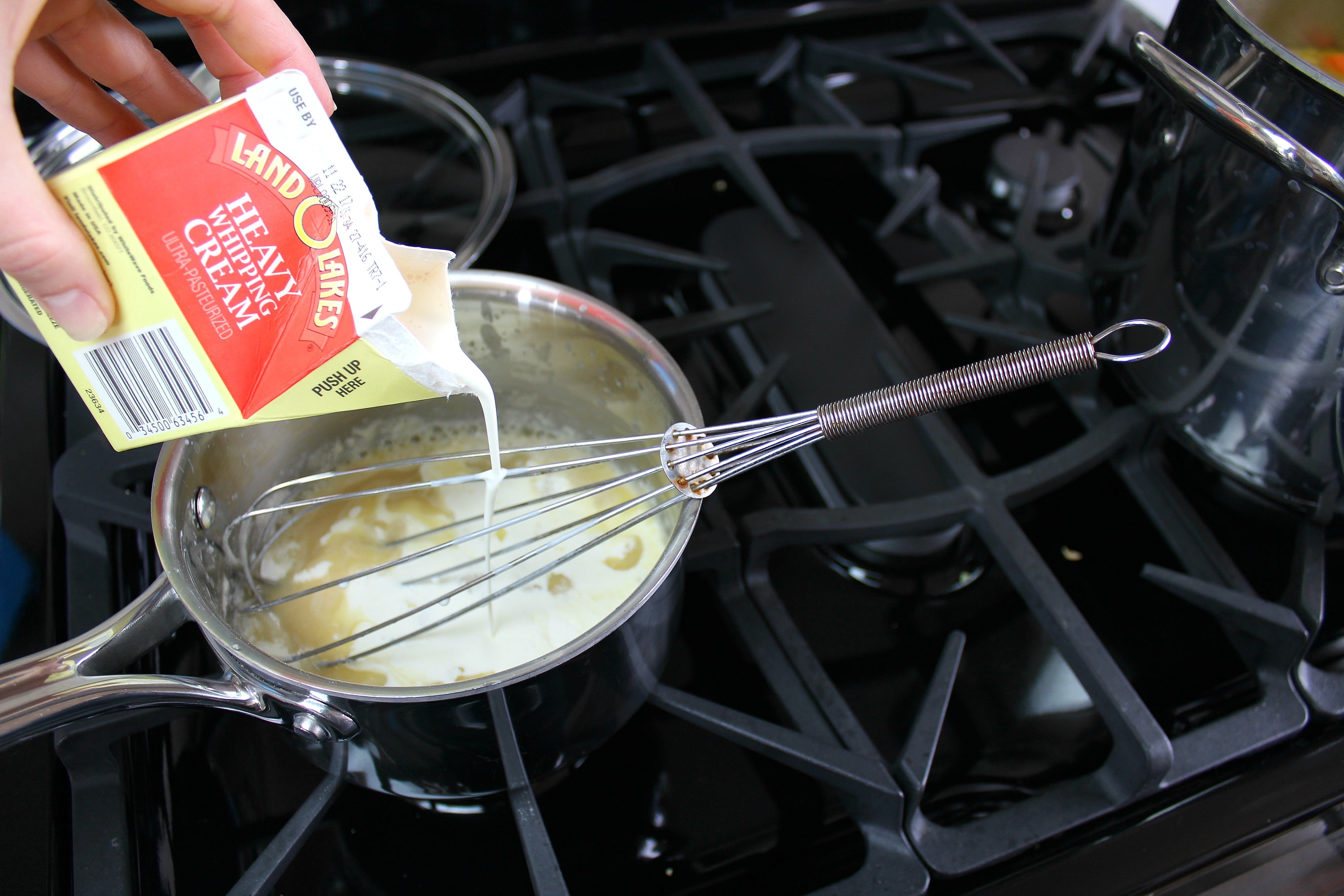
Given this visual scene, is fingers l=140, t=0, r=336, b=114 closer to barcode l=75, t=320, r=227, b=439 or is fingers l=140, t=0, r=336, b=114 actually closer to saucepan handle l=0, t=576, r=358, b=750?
barcode l=75, t=320, r=227, b=439

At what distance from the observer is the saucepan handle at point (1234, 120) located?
396mm

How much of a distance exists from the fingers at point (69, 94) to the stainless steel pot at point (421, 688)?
170 mm

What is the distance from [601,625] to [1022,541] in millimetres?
260

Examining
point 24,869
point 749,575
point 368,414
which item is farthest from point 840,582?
point 24,869

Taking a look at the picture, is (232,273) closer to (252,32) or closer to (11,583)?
(252,32)

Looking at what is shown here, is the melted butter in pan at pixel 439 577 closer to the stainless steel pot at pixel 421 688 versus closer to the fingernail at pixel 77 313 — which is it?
the stainless steel pot at pixel 421 688

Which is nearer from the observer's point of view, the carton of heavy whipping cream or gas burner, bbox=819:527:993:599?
the carton of heavy whipping cream

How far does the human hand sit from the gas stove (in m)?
0.19

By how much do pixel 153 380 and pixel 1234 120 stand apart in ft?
1.59

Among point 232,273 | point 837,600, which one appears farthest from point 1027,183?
point 232,273

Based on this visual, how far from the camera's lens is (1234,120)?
0.41m

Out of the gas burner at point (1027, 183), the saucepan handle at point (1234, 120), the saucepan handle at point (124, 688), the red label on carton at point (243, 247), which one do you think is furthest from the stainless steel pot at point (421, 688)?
the gas burner at point (1027, 183)

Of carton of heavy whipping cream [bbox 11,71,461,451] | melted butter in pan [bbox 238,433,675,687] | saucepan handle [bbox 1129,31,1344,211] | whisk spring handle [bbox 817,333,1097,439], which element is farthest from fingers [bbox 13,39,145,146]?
saucepan handle [bbox 1129,31,1344,211]

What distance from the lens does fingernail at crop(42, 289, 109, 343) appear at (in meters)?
0.33
